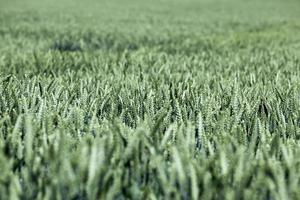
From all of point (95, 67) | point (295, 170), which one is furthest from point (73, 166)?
point (95, 67)

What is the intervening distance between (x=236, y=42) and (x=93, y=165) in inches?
232

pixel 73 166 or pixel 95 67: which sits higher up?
pixel 73 166

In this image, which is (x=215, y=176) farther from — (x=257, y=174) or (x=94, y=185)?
(x=94, y=185)

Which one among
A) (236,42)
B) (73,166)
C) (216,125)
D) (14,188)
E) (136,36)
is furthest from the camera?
(136,36)

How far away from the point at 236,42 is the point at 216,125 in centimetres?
517

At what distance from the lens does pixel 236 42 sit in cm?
695

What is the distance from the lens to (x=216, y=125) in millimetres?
1983

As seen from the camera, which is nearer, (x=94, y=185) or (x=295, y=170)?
(x=94, y=185)

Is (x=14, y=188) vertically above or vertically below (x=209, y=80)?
above

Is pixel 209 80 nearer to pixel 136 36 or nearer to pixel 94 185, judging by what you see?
pixel 94 185

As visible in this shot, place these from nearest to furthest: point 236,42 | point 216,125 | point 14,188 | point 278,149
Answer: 1. point 14,188
2. point 278,149
3. point 216,125
4. point 236,42

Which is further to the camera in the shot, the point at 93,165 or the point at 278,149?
the point at 278,149

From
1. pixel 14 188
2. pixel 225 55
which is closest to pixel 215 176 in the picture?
pixel 14 188

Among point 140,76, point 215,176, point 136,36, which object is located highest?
point 215,176
